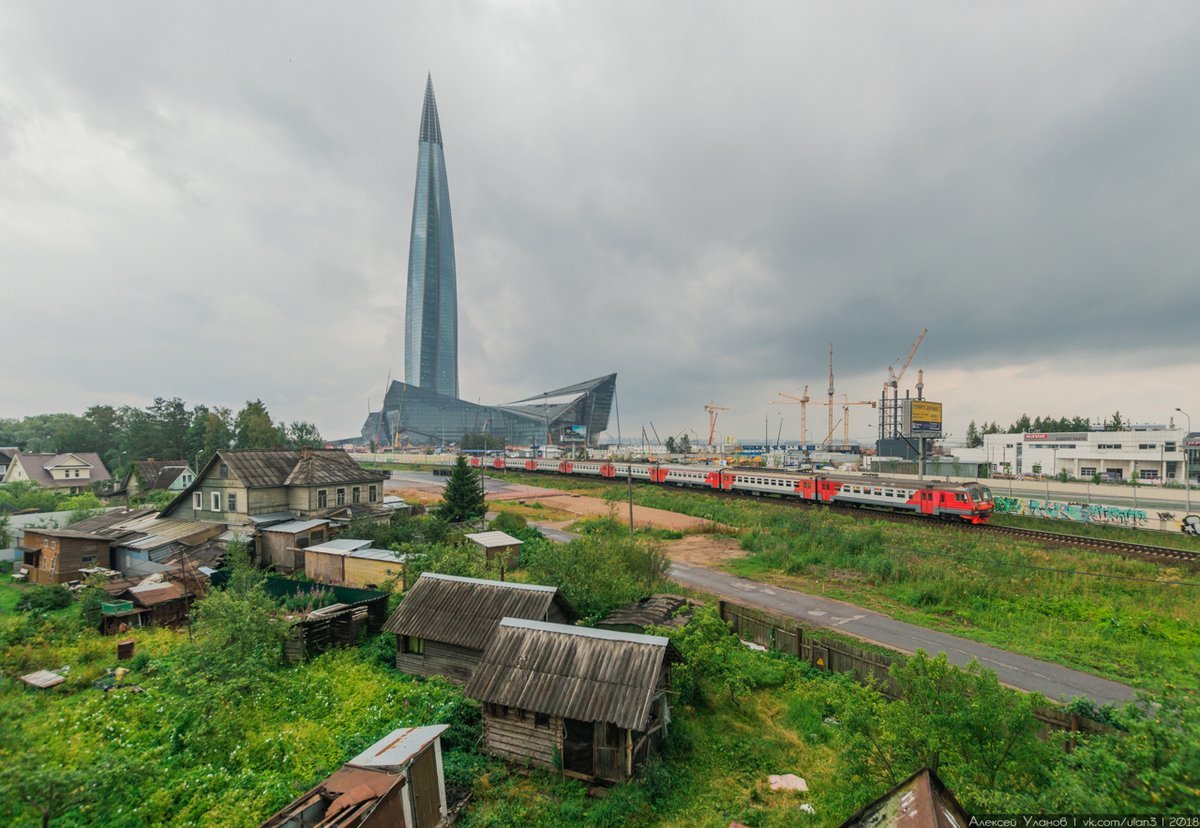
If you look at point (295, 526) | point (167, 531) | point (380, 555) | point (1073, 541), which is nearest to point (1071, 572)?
point (1073, 541)

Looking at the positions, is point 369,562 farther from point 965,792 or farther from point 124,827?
point 965,792

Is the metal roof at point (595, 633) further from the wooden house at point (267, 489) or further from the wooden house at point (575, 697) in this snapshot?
the wooden house at point (267, 489)

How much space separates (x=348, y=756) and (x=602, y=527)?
24285 millimetres

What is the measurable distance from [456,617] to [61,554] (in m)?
25.9

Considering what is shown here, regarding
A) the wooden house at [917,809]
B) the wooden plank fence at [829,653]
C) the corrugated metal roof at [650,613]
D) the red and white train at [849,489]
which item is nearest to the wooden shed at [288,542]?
the corrugated metal roof at [650,613]

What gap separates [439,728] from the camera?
34.8 ft

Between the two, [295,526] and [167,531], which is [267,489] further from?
[167,531]

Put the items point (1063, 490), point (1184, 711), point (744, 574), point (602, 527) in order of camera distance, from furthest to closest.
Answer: point (1063, 490), point (602, 527), point (744, 574), point (1184, 711)

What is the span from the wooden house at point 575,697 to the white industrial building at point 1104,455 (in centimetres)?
8104

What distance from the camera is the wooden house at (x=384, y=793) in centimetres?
830

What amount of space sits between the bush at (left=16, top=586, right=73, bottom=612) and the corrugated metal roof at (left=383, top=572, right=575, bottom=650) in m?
18.5

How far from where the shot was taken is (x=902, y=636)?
19344mm

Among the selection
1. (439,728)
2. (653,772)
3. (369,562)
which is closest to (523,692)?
(439,728)

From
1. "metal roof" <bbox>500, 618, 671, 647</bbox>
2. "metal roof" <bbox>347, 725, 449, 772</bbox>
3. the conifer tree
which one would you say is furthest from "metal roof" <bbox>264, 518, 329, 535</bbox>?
"metal roof" <bbox>347, 725, 449, 772</bbox>
